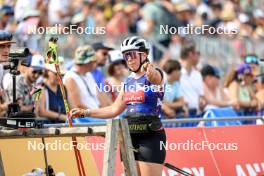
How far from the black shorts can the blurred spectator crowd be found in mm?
1628

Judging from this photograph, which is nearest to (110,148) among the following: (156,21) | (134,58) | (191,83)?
(134,58)

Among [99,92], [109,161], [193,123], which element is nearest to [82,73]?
[99,92]

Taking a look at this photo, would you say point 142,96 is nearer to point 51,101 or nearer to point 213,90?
point 51,101

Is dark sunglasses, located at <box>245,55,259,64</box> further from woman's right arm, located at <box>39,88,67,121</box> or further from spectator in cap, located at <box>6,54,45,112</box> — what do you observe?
spectator in cap, located at <box>6,54,45,112</box>

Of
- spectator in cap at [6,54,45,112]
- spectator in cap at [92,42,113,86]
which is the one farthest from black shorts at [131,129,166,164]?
spectator in cap at [92,42,113,86]

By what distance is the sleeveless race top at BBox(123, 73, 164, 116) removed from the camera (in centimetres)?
1050

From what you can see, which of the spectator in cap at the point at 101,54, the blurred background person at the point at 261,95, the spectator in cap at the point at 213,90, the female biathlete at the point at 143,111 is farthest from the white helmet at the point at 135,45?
the blurred background person at the point at 261,95

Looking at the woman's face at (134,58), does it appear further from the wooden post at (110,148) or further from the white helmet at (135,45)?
the wooden post at (110,148)

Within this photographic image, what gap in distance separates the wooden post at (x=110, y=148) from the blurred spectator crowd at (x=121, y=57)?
2172mm

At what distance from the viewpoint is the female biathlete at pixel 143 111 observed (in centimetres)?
1045

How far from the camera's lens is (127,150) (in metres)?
9.79

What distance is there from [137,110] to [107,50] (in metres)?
4.85

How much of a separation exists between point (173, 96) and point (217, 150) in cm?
276

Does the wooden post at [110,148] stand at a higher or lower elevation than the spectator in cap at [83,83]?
lower
